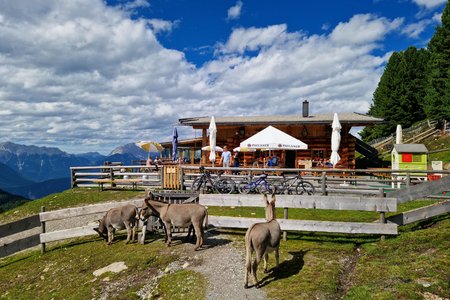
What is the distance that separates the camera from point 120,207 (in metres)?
10.1

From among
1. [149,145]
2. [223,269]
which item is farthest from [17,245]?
[149,145]

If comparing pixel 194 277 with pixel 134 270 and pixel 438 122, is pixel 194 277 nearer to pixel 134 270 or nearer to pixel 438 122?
pixel 134 270

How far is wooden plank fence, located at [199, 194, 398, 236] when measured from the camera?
27.9 feet

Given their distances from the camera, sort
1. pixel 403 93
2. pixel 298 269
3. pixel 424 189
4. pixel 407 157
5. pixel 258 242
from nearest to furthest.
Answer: pixel 258 242
pixel 298 269
pixel 424 189
pixel 407 157
pixel 403 93

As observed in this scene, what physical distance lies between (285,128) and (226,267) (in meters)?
20.5

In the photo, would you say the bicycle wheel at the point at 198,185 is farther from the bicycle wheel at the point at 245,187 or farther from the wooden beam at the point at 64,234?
the wooden beam at the point at 64,234

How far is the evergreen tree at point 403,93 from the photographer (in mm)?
59531

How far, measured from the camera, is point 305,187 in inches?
643

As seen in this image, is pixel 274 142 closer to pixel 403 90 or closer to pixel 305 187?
pixel 305 187

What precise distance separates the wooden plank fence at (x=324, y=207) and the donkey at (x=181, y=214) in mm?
1260

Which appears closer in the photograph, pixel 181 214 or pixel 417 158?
pixel 181 214

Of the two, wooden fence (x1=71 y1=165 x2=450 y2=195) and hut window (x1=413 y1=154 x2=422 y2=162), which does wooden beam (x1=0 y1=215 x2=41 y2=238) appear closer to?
wooden fence (x1=71 y1=165 x2=450 y2=195)

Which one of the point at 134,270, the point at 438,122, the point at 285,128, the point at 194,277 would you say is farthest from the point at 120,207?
the point at 438,122

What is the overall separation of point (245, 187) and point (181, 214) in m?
8.09
